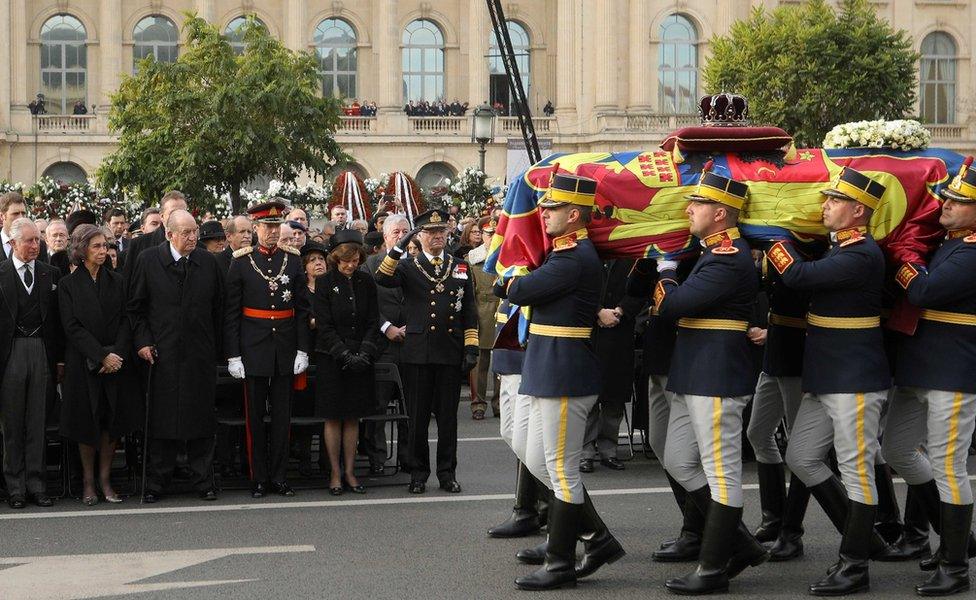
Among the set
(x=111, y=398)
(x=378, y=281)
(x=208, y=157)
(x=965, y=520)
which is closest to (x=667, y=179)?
(x=965, y=520)

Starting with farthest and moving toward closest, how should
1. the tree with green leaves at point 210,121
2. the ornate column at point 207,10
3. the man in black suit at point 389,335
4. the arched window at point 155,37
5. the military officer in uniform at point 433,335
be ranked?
the arched window at point 155,37, the ornate column at point 207,10, the tree with green leaves at point 210,121, the man in black suit at point 389,335, the military officer in uniform at point 433,335

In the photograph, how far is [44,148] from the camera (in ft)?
188

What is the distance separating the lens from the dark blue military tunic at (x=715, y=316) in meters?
8.17

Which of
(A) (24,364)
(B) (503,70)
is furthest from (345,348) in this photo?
(B) (503,70)

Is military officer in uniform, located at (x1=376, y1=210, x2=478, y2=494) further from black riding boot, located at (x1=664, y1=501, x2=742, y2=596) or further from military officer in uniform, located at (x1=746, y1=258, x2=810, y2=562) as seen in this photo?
black riding boot, located at (x1=664, y1=501, x2=742, y2=596)

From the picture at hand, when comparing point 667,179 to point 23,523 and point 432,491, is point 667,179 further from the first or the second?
point 23,523

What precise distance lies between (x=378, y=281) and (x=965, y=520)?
17.4 ft

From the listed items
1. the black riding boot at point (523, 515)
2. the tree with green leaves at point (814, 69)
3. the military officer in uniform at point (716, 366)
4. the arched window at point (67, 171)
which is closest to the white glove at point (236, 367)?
the black riding boot at point (523, 515)

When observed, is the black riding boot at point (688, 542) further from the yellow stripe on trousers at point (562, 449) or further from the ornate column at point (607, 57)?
the ornate column at point (607, 57)

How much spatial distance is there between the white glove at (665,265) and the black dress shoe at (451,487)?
3.42 m

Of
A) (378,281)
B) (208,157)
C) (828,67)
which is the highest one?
(828,67)

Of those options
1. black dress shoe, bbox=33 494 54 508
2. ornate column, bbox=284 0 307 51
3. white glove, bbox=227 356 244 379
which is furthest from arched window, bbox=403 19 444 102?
black dress shoe, bbox=33 494 54 508

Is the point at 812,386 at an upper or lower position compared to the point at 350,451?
upper

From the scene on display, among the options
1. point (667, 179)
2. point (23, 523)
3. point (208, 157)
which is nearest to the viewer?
point (667, 179)
